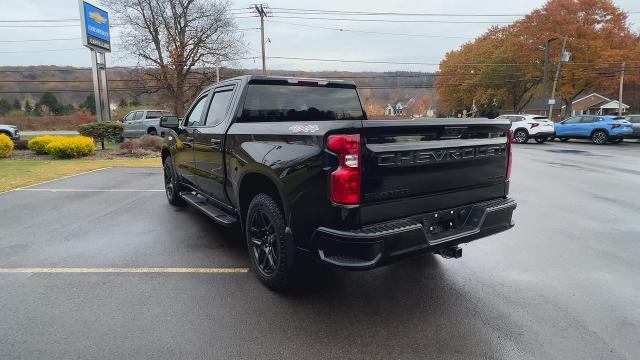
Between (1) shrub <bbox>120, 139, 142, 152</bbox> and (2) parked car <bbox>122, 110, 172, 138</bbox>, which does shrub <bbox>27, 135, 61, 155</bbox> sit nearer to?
(1) shrub <bbox>120, 139, 142, 152</bbox>

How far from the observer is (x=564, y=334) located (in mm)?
2791

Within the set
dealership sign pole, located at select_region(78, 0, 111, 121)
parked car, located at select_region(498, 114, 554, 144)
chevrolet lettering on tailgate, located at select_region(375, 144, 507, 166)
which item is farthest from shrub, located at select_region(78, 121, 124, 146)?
parked car, located at select_region(498, 114, 554, 144)

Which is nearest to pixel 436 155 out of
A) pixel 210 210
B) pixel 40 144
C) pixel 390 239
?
pixel 390 239

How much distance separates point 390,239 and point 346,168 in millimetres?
573

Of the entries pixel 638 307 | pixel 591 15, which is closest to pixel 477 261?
pixel 638 307

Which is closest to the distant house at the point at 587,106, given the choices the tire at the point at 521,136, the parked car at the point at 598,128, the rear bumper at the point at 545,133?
the parked car at the point at 598,128

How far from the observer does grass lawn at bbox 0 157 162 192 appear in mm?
9047

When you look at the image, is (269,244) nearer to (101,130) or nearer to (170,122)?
(170,122)

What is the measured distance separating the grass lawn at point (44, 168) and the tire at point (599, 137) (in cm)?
2157

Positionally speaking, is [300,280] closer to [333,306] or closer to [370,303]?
[333,306]

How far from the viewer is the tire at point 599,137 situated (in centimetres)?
2036

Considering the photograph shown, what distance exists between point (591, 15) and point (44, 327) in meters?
42.7

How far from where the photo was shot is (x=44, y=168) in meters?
11.1

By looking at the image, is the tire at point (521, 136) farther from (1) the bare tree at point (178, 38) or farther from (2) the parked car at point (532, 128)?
(1) the bare tree at point (178, 38)
